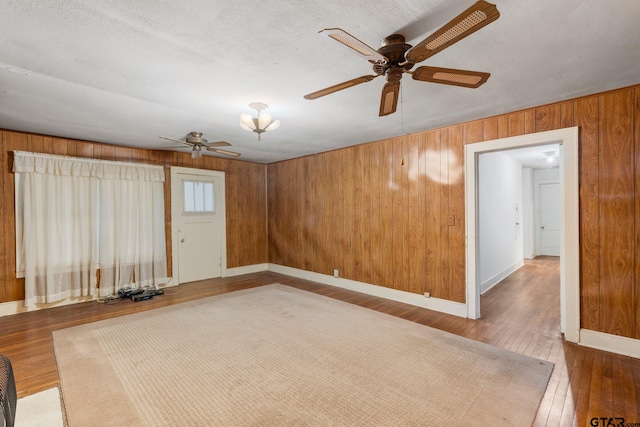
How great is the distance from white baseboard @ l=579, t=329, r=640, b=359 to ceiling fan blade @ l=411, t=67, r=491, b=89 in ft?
9.15

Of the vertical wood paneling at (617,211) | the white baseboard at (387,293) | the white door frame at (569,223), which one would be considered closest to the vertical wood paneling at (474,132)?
the white door frame at (569,223)

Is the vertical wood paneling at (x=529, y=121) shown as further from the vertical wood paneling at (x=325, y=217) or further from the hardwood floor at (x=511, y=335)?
the vertical wood paneling at (x=325, y=217)

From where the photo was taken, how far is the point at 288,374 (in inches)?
92.5

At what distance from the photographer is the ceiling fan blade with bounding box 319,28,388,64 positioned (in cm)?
138

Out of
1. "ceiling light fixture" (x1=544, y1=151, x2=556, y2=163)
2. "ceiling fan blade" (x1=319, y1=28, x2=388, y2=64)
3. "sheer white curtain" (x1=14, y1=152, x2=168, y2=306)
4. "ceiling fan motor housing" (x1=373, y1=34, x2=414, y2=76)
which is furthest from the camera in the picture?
"ceiling light fixture" (x1=544, y1=151, x2=556, y2=163)

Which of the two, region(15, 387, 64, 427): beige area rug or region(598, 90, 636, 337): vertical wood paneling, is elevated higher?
region(598, 90, 636, 337): vertical wood paneling

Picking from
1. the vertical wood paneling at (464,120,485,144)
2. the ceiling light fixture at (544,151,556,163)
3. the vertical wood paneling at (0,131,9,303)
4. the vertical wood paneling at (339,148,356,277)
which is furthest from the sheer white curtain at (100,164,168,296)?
the ceiling light fixture at (544,151,556,163)

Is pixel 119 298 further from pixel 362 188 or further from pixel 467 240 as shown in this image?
pixel 467 240

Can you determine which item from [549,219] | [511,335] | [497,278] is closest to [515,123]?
[511,335]

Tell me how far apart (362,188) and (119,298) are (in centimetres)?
432

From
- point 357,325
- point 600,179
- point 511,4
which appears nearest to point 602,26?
point 511,4

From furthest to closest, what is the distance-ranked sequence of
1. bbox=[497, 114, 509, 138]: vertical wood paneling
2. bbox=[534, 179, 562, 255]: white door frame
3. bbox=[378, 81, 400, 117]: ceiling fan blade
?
bbox=[534, 179, 562, 255]: white door frame
bbox=[497, 114, 509, 138]: vertical wood paneling
bbox=[378, 81, 400, 117]: ceiling fan blade

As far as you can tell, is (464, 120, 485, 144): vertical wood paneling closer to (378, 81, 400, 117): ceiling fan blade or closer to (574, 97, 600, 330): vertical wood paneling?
(574, 97, 600, 330): vertical wood paneling

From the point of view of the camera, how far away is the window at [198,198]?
221 inches
